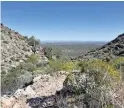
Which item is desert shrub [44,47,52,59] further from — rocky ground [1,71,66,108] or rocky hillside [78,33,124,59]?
rocky ground [1,71,66,108]

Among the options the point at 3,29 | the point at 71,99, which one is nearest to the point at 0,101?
the point at 71,99

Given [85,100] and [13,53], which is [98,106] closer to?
[85,100]

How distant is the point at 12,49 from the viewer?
40.6 meters

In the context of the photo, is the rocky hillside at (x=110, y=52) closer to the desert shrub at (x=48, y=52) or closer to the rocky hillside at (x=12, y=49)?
the desert shrub at (x=48, y=52)

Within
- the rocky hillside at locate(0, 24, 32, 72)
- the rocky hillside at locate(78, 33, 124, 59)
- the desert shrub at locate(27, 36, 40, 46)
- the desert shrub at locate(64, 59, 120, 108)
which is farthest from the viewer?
the desert shrub at locate(27, 36, 40, 46)

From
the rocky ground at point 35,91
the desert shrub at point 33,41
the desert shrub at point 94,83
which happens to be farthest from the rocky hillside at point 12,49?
the desert shrub at point 94,83

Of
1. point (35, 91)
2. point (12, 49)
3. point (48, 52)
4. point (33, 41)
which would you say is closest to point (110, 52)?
point (48, 52)

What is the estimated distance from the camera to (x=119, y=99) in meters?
7.46

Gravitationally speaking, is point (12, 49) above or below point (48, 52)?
above

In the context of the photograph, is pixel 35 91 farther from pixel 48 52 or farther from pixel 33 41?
pixel 33 41

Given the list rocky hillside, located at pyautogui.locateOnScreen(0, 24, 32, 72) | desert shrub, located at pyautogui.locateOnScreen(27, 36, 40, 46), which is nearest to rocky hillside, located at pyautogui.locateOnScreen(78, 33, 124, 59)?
desert shrub, located at pyautogui.locateOnScreen(27, 36, 40, 46)

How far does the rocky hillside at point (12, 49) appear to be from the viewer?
116ft

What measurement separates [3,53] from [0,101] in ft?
90.3

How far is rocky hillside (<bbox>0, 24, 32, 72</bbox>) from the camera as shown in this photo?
35.5 m
